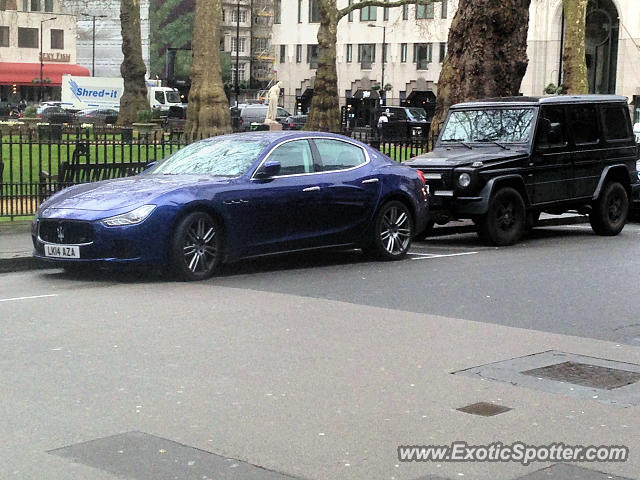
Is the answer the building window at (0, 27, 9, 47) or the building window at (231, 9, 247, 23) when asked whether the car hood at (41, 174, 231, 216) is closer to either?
the building window at (0, 27, 9, 47)

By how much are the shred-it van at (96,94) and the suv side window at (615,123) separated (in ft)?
182

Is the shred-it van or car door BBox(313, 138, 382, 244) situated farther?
the shred-it van

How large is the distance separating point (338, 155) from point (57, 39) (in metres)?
Result: 90.3

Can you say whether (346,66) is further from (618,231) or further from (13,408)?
(13,408)

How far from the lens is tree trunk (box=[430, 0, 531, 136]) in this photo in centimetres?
2041

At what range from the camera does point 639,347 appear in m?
9.03

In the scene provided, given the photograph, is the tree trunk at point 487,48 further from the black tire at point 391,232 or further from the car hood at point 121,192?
A: the car hood at point 121,192

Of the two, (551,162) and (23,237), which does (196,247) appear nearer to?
(23,237)

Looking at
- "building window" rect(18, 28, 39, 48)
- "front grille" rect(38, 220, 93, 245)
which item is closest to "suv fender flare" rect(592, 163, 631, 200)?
"front grille" rect(38, 220, 93, 245)

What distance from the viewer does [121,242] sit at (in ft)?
37.9

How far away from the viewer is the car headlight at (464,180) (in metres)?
15.4

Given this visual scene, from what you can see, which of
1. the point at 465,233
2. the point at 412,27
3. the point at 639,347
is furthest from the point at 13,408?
the point at 412,27

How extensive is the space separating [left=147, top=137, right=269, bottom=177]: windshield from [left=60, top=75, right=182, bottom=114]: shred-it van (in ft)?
192

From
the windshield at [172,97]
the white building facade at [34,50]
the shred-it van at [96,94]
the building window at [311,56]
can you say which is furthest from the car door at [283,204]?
the building window at [311,56]
